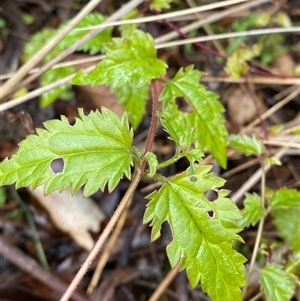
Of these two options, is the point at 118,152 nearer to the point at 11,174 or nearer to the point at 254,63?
the point at 11,174

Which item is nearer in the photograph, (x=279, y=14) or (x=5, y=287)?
(x=5, y=287)

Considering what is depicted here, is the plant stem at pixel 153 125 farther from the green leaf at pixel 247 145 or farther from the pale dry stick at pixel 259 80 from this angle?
the pale dry stick at pixel 259 80

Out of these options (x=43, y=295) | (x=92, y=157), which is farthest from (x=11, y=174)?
(x=43, y=295)

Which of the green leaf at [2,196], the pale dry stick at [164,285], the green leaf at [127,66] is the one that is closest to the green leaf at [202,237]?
the green leaf at [127,66]

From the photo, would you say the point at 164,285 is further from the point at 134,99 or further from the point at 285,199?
the point at 134,99

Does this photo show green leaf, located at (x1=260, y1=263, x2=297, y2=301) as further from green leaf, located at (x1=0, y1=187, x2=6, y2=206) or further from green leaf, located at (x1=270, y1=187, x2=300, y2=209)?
green leaf, located at (x1=0, y1=187, x2=6, y2=206)

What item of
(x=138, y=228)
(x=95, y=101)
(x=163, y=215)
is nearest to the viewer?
(x=163, y=215)

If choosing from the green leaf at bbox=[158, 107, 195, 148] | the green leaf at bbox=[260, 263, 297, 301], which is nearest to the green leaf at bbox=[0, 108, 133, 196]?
the green leaf at bbox=[158, 107, 195, 148]
